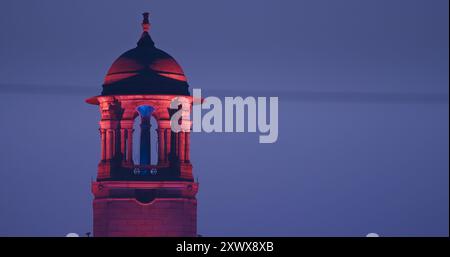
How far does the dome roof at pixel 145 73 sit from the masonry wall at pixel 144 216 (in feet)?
15.8

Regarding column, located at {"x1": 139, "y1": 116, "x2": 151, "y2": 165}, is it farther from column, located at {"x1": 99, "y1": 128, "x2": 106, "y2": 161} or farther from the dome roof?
column, located at {"x1": 99, "y1": 128, "x2": 106, "y2": 161}

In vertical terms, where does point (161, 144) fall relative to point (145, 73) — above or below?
below

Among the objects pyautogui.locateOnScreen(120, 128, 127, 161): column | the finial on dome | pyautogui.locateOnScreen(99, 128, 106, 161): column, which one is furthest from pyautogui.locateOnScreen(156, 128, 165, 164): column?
the finial on dome

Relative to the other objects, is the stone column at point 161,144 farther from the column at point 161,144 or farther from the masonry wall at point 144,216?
the masonry wall at point 144,216

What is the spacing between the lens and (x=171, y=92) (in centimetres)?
15262

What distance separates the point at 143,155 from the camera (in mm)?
153125

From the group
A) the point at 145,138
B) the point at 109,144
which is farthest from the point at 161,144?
the point at 109,144

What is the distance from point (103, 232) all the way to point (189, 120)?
5.89 metres

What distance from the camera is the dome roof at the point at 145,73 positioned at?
15275cm

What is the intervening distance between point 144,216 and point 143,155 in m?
2.80

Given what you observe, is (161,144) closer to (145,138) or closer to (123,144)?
(145,138)

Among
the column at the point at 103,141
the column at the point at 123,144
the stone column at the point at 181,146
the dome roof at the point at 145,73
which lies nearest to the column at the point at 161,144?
the stone column at the point at 181,146
